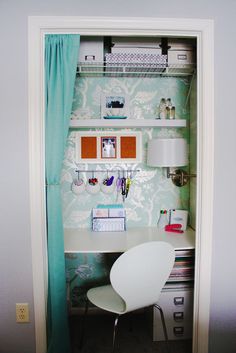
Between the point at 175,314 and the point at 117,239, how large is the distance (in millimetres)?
695

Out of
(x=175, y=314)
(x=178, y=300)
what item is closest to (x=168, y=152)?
(x=178, y=300)

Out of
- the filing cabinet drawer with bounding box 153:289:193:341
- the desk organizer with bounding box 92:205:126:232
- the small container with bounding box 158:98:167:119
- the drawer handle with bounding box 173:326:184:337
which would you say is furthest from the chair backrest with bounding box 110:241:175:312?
the small container with bounding box 158:98:167:119

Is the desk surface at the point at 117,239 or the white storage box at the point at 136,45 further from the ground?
the white storage box at the point at 136,45

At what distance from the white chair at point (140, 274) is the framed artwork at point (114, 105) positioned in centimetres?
113

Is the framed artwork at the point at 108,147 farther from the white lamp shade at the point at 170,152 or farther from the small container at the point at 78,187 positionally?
the white lamp shade at the point at 170,152

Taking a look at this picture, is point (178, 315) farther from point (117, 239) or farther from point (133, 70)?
point (133, 70)

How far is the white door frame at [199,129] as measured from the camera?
5.08ft

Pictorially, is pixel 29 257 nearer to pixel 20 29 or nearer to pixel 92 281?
pixel 92 281

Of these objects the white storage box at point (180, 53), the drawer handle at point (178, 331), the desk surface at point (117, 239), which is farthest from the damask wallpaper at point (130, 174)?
the drawer handle at point (178, 331)

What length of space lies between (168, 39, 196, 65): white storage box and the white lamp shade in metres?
0.60

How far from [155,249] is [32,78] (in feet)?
4.15

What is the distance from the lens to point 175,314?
1.89 metres

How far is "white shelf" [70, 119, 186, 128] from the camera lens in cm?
199

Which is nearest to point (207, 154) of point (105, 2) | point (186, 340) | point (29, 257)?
point (105, 2)
